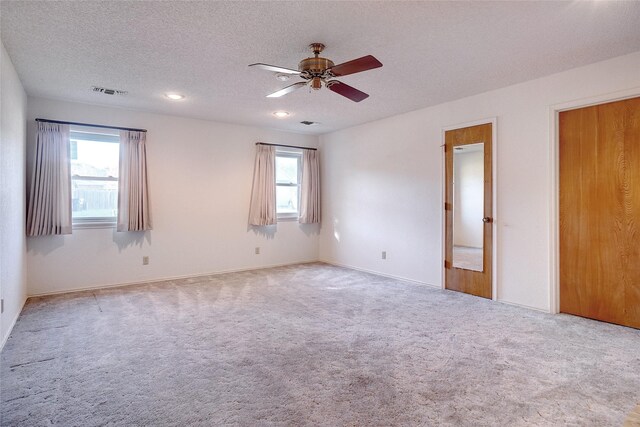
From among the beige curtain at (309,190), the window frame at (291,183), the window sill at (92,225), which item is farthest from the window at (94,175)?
the beige curtain at (309,190)

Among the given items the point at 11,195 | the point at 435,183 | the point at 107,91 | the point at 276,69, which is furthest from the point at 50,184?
the point at 435,183

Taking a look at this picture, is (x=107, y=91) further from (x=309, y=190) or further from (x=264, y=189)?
(x=309, y=190)

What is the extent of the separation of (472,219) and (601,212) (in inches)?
51.1

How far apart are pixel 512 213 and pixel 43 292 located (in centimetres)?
587

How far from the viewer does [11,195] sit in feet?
10.7

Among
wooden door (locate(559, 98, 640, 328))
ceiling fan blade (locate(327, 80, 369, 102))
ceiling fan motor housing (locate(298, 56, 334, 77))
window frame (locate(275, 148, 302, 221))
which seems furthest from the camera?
window frame (locate(275, 148, 302, 221))

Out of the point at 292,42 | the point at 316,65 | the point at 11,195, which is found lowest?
the point at 11,195

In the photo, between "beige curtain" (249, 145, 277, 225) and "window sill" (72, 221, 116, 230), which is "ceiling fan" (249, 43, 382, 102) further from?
"window sill" (72, 221, 116, 230)

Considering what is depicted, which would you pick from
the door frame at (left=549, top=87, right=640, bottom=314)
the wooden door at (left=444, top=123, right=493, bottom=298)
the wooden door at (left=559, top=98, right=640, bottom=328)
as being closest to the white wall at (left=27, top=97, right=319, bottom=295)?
the wooden door at (left=444, top=123, right=493, bottom=298)

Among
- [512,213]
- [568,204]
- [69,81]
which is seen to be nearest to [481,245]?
[512,213]

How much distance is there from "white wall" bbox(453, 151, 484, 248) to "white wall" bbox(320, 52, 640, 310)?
23 cm

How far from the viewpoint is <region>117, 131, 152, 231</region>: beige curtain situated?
15.8 feet

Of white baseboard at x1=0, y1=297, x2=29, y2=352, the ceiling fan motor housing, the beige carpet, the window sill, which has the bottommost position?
the beige carpet

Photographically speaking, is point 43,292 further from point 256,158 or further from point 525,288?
A: point 525,288
